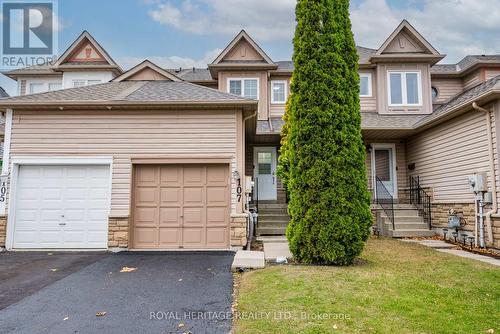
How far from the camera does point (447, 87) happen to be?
14297mm

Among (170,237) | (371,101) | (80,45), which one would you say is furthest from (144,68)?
(371,101)

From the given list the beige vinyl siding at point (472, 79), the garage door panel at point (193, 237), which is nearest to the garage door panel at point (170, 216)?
the garage door panel at point (193, 237)

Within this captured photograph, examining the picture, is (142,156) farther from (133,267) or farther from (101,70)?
(101,70)

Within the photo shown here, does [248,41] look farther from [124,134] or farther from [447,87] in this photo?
[447,87]

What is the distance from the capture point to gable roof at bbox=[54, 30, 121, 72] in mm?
14133

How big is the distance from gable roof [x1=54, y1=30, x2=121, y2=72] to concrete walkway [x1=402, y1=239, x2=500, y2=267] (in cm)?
1296

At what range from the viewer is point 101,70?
14.2 metres

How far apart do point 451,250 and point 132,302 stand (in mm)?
7287

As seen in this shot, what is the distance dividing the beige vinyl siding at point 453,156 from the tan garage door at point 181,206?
638cm

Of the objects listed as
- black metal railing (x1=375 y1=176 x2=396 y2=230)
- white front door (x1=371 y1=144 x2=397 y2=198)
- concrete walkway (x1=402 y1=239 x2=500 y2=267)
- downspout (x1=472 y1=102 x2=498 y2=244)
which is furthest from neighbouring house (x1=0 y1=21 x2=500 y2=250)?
white front door (x1=371 y1=144 x2=397 y2=198)

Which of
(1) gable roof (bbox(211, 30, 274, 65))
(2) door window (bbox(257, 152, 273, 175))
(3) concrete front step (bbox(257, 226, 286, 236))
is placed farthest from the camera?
(1) gable roof (bbox(211, 30, 274, 65))

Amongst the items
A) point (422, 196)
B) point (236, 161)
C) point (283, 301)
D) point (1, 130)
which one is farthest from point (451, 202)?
point (1, 130)

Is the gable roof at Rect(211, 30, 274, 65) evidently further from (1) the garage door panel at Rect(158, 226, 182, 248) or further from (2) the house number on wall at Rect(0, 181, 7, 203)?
(2) the house number on wall at Rect(0, 181, 7, 203)

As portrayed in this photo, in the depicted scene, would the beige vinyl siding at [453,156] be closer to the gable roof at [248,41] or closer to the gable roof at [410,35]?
the gable roof at [410,35]
